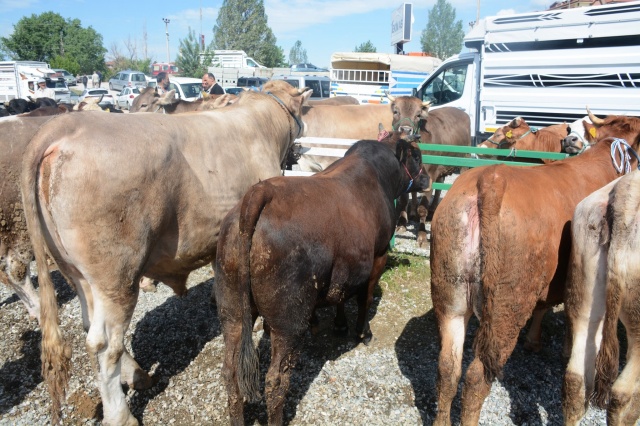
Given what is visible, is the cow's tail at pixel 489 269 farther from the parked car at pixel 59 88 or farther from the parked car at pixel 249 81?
the parked car at pixel 59 88

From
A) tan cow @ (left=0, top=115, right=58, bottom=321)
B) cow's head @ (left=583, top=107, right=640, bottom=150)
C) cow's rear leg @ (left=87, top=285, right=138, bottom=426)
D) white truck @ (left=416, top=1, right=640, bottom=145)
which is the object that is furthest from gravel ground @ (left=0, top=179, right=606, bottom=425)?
white truck @ (left=416, top=1, right=640, bottom=145)

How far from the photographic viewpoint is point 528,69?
9.49 meters

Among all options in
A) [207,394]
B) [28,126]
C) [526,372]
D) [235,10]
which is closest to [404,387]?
[526,372]

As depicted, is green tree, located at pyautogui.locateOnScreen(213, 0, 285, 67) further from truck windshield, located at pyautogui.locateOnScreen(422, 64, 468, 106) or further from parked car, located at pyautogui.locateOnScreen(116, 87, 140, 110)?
truck windshield, located at pyautogui.locateOnScreen(422, 64, 468, 106)

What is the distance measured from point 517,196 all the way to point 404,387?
1854mm

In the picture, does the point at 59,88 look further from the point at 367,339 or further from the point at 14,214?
the point at 367,339

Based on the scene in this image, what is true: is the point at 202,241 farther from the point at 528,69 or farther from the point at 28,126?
the point at 528,69

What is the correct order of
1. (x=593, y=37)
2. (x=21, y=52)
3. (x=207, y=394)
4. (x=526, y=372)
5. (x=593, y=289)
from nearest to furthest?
1. (x=593, y=289)
2. (x=207, y=394)
3. (x=526, y=372)
4. (x=593, y=37)
5. (x=21, y=52)

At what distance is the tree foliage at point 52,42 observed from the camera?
167 feet

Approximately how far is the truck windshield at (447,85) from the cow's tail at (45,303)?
30.3ft

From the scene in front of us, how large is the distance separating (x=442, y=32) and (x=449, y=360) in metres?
95.2

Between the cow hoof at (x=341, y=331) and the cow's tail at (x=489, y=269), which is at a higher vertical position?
the cow's tail at (x=489, y=269)

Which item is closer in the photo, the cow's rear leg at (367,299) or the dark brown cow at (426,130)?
A: the cow's rear leg at (367,299)

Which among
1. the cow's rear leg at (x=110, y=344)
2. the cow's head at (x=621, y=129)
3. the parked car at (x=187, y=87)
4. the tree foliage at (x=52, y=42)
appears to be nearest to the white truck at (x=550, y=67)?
the cow's head at (x=621, y=129)
